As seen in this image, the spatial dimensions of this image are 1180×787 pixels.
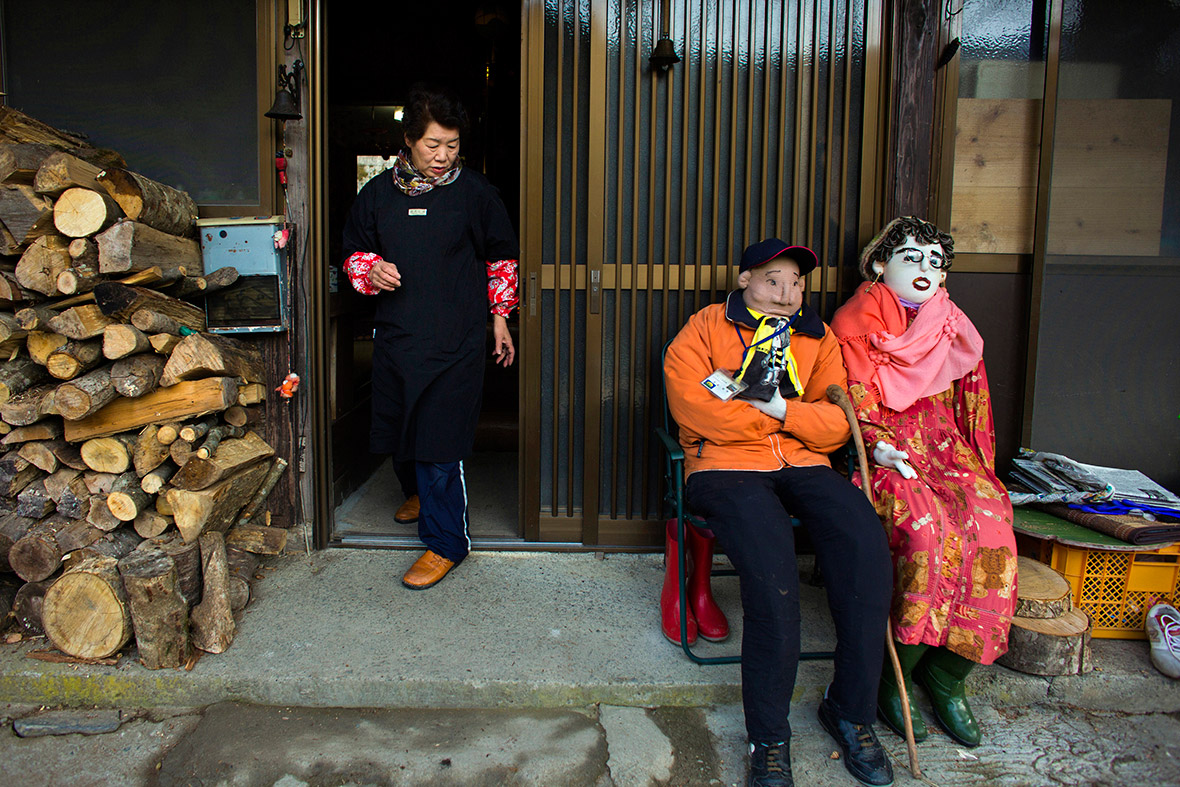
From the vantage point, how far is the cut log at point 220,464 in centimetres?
295

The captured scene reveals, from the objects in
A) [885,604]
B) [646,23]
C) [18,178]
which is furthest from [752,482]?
[18,178]

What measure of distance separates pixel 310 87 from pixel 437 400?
1.49 meters

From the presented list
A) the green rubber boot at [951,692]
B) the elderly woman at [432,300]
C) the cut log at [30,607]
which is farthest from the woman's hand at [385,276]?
the green rubber boot at [951,692]

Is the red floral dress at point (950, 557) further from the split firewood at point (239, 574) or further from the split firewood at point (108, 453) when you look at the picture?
the split firewood at point (108, 453)

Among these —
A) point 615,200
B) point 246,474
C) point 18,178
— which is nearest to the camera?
point 18,178

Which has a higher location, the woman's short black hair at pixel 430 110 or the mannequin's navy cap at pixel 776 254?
the woman's short black hair at pixel 430 110

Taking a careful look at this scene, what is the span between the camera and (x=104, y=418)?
2.88 m

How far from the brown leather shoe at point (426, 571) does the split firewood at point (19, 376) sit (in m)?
1.62

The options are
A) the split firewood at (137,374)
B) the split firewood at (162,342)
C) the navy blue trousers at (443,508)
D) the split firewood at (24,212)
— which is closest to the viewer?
the split firewood at (24,212)

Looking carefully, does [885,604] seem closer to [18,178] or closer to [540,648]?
[540,648]

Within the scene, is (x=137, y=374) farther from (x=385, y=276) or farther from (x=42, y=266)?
(x=385, y=276)

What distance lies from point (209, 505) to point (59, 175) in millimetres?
1339

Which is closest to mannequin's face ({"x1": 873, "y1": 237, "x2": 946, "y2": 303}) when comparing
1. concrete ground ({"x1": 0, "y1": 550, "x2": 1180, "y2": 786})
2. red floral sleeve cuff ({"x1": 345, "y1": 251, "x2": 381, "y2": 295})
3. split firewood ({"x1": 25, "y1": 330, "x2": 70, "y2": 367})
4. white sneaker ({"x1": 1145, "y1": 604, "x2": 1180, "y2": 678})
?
concrete ground ({"x1": 0, "y1": 550, "x2": 1180, "y2": 786})

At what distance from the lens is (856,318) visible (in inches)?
114
